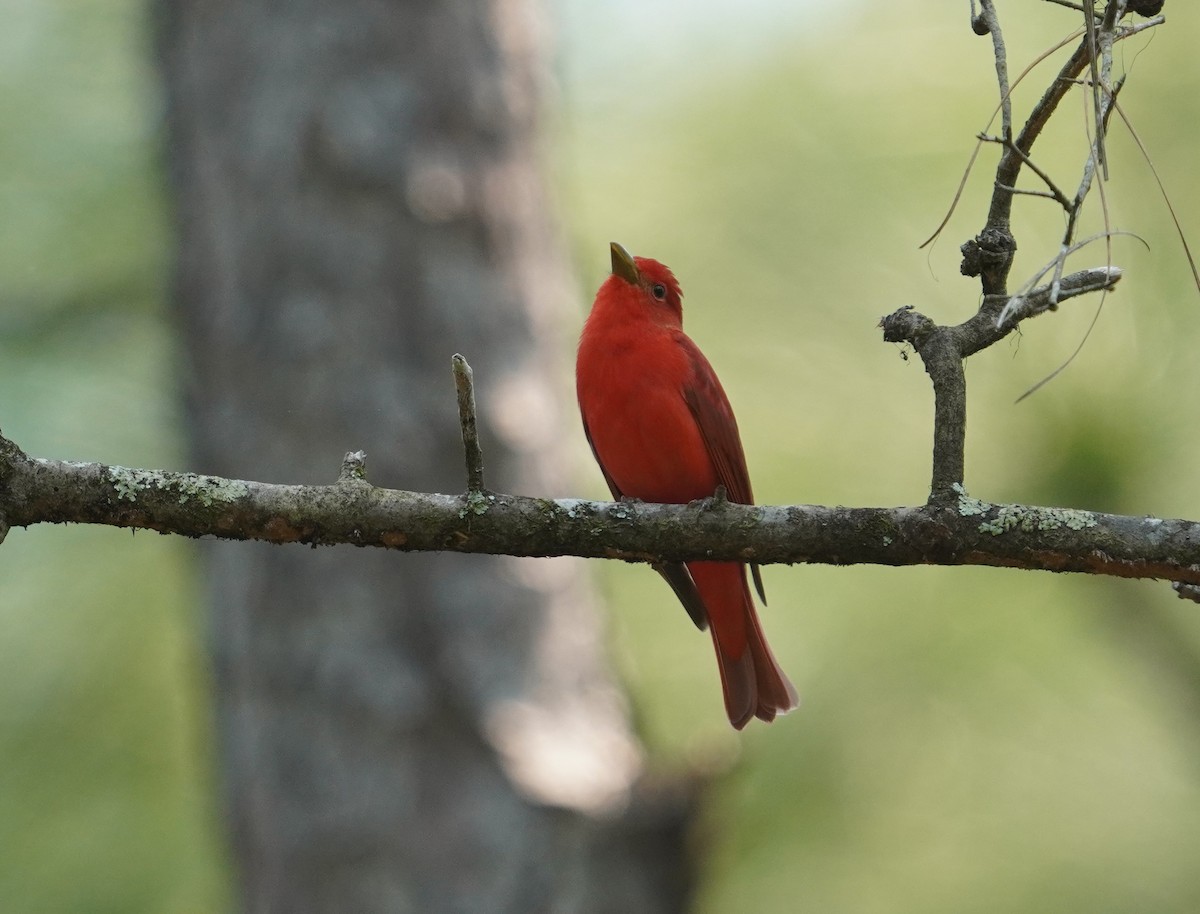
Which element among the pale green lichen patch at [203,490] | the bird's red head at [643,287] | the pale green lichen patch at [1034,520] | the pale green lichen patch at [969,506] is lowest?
the pale green lichen patch at [1034,520]

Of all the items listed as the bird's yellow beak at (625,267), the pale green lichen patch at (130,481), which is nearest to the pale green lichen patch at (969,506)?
the pale green lichen patch at (130,481)

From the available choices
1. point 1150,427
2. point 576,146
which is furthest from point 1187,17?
point 576,146

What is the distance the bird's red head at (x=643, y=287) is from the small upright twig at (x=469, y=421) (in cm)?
225

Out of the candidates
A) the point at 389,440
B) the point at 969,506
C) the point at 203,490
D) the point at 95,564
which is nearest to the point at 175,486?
the point at 203,490

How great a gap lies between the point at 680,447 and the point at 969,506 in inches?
70.6

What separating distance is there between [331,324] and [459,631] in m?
1.29

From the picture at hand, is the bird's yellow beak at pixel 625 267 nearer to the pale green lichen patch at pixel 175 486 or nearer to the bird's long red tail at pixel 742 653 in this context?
the bird's long red tail at pixel 742 653

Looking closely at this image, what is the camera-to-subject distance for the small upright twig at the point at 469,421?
2449 millimetres

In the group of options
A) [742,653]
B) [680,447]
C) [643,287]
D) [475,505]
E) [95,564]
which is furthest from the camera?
[95,564]

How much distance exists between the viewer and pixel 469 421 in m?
2.48

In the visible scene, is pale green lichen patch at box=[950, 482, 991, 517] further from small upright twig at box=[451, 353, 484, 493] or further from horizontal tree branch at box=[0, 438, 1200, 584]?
small upright twig at box=[451, 353, 484, 493]

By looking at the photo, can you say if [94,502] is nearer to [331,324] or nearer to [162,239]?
[331,324]

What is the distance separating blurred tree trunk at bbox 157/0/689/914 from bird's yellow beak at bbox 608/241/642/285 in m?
0.64

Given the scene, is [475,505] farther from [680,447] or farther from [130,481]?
[680,447]
